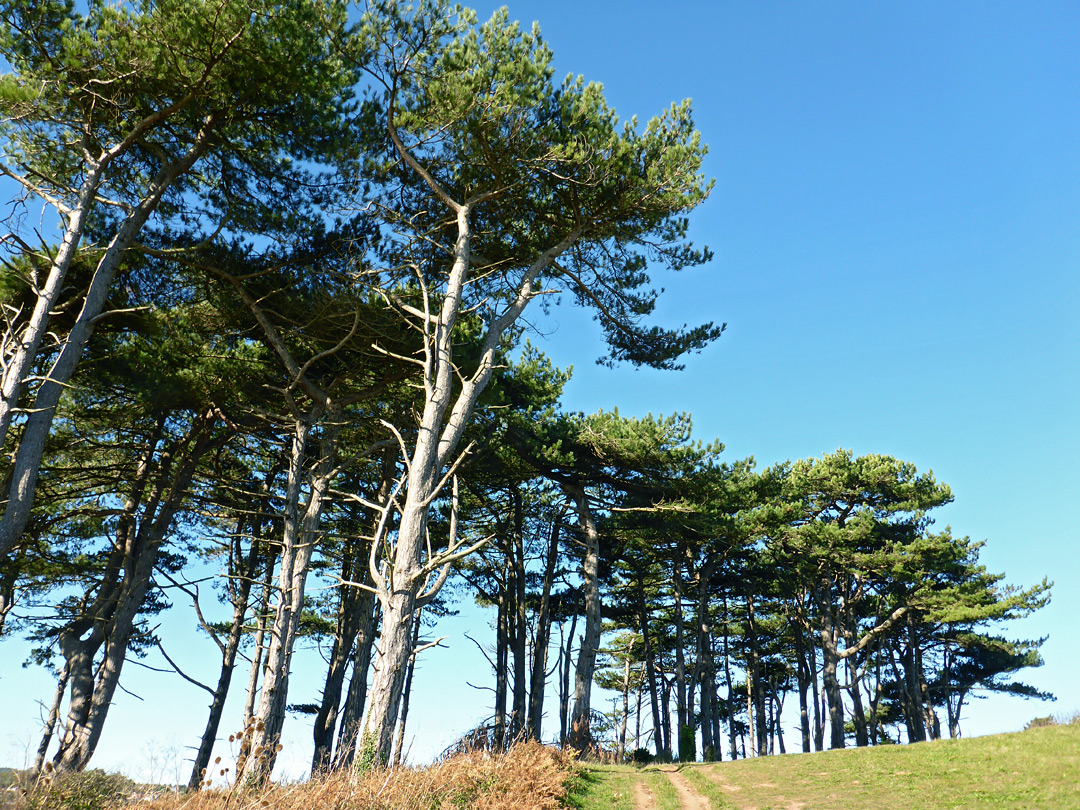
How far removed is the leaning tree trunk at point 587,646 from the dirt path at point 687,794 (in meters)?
3.44

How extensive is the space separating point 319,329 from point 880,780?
1156 centimetres

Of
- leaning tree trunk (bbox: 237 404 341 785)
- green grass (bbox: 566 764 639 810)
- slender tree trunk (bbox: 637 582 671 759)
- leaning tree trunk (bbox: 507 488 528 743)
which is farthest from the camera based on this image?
Result: slender tree trunk (bbox: 637 582 671 759)

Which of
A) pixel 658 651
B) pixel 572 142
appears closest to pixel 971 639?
pixel 658 651

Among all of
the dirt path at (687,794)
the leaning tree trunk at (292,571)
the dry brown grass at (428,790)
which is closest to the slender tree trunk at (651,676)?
the dirt path at (687,794)

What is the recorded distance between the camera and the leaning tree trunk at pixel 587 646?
52.9 ft

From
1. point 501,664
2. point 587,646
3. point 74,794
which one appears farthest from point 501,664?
point 74,794

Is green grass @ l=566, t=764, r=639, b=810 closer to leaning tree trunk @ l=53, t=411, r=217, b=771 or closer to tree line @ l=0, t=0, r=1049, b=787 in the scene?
tree line @ l=0, t=0, r=1049, b=787

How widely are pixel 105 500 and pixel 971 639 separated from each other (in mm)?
31823

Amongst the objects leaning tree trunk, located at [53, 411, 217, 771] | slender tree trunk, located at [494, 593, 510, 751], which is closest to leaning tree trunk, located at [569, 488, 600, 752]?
slender tree trunk, located at [494, 593, 510, 751]

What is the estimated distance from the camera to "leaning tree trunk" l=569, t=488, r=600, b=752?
1612 cm

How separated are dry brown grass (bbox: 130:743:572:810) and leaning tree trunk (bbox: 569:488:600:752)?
633 cm

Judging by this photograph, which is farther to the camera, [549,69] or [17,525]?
[549,69]

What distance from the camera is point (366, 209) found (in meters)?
9.86

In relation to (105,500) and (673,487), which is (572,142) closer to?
(673,487)
